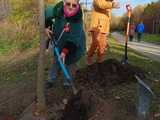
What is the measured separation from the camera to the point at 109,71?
9.78m

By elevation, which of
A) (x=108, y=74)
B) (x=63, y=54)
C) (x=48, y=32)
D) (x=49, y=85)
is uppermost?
(x=48, y=32)

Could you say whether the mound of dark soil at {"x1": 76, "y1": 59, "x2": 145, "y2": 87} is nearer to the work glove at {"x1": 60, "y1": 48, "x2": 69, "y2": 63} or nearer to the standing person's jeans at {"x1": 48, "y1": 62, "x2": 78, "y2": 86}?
the standing person's jeans at {"x1": 48, "y1": 62, "x2": 78, "y2": 86}

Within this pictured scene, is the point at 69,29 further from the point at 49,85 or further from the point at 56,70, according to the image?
the point at 49,85

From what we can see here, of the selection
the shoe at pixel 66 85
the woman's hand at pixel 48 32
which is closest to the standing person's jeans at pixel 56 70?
the shoe at pixel 66 85

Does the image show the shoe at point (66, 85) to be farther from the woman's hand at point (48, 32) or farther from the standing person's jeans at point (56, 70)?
the woman's hand at point (48, 32)

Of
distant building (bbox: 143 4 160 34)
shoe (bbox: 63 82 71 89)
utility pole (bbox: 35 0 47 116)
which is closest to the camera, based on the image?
utility pole (bbox: 35 0 47 116)

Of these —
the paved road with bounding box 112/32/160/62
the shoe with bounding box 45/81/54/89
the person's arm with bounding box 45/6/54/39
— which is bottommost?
the paved road with bounding box 112/32/160/62

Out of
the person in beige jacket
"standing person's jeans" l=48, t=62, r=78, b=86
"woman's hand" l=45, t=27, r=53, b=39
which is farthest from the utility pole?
the person in beige jacket

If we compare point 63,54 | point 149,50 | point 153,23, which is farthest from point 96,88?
point 153,23

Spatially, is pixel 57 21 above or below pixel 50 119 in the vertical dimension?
above

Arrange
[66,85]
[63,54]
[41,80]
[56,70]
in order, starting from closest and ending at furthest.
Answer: [41,80] → [63,54] → [66,85] → [56,70]

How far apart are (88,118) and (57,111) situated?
66 cm

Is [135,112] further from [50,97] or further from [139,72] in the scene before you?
[139,72]

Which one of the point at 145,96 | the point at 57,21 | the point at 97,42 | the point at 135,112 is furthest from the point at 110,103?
the point at 97,42
